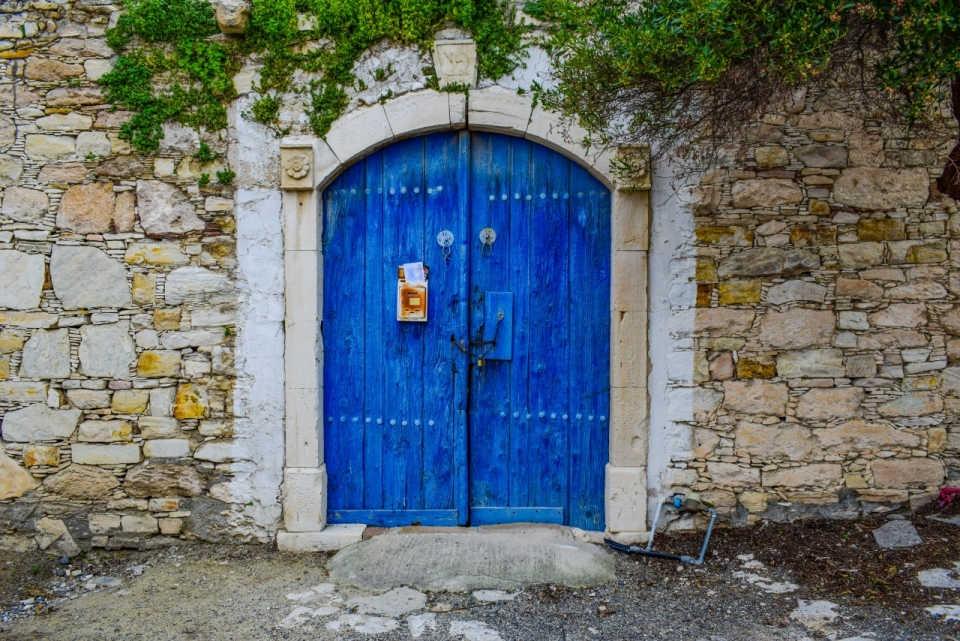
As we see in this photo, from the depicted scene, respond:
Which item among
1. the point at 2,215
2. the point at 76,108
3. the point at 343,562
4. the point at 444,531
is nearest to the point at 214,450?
the point at 343,562

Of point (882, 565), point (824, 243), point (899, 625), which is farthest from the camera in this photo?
point (824, 243)

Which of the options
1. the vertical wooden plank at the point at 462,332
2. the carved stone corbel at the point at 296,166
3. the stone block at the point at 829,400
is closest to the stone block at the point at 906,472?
the stone block at the point at 829,400

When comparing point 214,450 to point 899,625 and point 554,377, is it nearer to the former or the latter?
point 554,377

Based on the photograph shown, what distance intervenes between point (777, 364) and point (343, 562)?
2411 millimetres

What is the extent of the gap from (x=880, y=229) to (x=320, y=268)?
290cm

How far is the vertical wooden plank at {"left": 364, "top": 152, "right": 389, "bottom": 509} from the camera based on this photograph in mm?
3814

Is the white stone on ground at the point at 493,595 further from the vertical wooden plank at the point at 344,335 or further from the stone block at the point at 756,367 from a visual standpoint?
the stone block at the point at 756,367

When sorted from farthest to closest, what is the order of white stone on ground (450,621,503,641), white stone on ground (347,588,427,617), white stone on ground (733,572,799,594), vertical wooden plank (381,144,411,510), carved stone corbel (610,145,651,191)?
vertical wooden plank (381,144,411,510) → carved stone corbel (610,145,651,191) → white stone on ground (733,572,799,594) → white stone on ground (347,588,427,617) → white stone on ground (450,621,503,641)

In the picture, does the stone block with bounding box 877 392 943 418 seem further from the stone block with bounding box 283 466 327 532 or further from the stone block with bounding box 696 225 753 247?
the stone block with bounding box 283 466 327 532

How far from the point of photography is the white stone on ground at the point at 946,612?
2875 mm

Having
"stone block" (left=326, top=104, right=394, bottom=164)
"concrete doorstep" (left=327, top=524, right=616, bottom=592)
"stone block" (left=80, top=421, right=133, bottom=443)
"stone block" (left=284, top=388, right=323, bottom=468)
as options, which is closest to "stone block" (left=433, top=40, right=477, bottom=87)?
"stone block" (left=326, top=104, right=394, bottom=164)

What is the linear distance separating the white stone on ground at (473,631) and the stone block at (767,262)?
2046 mm

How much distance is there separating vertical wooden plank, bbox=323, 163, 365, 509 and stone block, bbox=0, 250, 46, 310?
1471 mm

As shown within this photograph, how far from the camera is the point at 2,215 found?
3717mm
